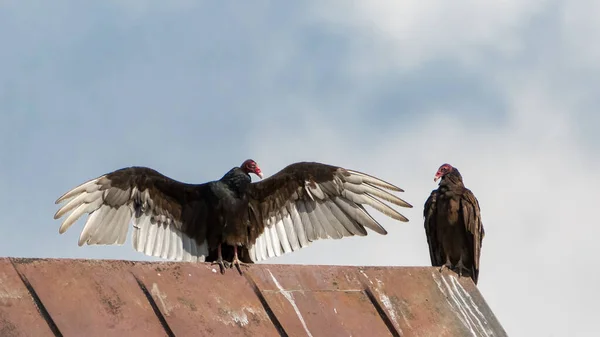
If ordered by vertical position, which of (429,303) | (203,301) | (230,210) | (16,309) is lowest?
(16,309)

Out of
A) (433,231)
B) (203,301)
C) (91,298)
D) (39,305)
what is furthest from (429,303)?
(433,231)

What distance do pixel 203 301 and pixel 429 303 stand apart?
1.14 meters

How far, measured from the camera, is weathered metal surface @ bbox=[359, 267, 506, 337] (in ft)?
15.1

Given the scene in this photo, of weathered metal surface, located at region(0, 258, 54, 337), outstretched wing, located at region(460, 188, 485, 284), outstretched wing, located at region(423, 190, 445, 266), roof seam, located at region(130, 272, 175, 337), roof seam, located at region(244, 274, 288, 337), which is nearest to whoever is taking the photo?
weathered metal surface, located at region(0, 258, 54, 337)

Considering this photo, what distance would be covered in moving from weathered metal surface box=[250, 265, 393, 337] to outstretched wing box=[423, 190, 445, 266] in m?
2.63

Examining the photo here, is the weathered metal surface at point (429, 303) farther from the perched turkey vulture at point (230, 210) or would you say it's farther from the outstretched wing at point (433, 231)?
the outstretched wing at point (433, 231)

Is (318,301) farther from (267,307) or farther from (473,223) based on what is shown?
(473,223)

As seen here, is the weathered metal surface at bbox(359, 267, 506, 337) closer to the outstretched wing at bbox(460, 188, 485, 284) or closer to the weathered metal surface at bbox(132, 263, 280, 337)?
the weathered metal surface at bbox(132, 263, 280, 337)

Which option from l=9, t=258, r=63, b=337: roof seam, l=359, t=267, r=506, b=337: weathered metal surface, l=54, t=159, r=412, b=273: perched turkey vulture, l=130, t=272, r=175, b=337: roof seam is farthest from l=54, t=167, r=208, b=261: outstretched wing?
l=9, t=258, r=63, b=337: roof seam

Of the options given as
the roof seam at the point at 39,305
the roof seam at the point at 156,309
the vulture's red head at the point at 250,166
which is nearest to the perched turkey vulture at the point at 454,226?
the vulture's red head at the point at 250,166

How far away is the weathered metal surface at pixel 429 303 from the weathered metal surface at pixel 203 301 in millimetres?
643

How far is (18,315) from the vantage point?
143 inches

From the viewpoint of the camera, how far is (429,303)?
4777 mm

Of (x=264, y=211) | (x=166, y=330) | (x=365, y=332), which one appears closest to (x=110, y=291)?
(x=166, y=330)
